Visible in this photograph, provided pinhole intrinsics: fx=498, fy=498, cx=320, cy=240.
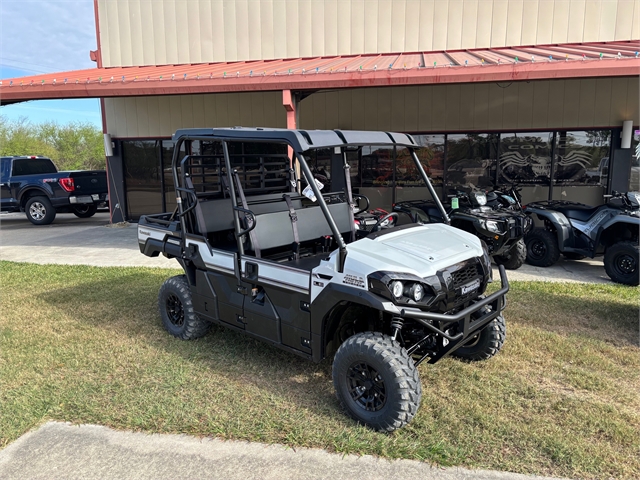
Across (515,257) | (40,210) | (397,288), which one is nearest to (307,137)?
(397,288)

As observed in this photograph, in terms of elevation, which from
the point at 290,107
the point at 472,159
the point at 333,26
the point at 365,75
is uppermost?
the point at 333,26

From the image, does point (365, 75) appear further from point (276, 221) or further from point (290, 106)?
point (276, 221)

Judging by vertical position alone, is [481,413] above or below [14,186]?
below

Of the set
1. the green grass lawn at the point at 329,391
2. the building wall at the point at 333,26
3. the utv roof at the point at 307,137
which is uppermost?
the building wall at the point at 333,26

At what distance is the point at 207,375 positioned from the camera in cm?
394

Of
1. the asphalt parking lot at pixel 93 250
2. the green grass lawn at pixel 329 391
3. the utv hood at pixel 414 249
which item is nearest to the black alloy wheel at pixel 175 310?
the green grass lawn at pixel 329 391

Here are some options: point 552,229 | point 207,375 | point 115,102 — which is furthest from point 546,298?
point 115,102

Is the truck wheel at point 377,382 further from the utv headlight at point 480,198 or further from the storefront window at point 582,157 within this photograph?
the storefront window at point 582,157

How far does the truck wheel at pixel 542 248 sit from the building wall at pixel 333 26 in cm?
457

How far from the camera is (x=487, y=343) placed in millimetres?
3986

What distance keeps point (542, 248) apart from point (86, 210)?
38.2 feet

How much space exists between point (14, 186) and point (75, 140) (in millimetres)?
22445

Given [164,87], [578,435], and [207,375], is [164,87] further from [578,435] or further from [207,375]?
[578,435]

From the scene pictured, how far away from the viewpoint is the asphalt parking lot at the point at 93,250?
7082 mm
